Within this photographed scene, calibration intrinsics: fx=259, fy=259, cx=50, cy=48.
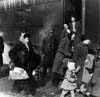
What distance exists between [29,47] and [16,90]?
4.46 feet

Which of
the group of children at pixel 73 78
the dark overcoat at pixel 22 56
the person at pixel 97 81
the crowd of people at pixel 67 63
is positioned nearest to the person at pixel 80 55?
the crowd of people at pixel 67 63

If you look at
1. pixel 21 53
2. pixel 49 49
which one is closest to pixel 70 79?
pixel 21 53

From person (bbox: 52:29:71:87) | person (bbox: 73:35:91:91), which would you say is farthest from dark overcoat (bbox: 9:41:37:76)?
person (bbox: 73:35:91:91)

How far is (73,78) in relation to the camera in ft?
21.5

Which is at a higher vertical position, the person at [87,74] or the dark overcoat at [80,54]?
the dark overcoat at [80,54]

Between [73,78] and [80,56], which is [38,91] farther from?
[80,56]

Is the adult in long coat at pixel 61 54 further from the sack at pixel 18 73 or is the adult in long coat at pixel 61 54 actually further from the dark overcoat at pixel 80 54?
the sack at pixel 18 73

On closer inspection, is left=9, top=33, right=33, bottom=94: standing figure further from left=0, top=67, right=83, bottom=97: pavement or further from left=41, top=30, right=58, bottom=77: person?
left=41, top=30, right=58, bottom=77: person

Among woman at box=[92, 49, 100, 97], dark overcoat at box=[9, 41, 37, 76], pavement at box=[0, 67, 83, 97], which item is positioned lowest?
pavement at box=[0, 67, 83, 97]

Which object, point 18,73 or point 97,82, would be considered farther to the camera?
point 97,82

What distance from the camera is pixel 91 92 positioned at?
7.36m

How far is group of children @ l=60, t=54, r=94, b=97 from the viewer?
654 cm

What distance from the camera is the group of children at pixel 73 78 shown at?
21.5ft

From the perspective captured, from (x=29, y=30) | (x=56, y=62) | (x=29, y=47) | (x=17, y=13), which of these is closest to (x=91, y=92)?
(x=56, y=62)
